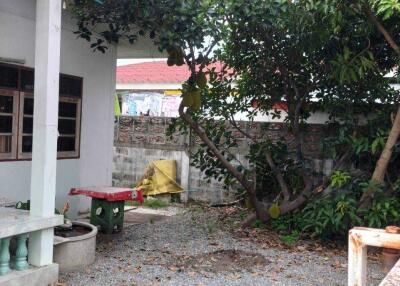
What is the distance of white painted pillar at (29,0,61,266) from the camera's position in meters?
4.71

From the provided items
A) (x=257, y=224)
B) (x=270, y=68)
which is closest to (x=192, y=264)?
(x=257, y=224)

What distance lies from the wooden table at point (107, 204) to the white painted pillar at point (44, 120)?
1.95m

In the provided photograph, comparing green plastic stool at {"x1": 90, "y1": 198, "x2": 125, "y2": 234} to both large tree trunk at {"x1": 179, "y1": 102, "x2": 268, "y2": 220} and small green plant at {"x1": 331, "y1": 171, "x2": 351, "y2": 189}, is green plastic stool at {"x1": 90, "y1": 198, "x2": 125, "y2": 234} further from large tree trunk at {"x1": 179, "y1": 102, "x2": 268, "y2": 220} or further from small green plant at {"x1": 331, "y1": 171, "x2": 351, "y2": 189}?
small green plant at {"x1": 331, "y1": 171, "x2": 351, "y2": 189}

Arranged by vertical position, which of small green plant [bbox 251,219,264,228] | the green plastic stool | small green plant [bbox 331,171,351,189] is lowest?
small green plant [bbox 251,219,264,228]

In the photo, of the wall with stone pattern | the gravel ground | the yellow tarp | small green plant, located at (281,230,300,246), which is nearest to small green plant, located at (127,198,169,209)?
the yellow tarp

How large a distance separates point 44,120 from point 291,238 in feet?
13.4

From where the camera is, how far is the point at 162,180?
10.7 meters

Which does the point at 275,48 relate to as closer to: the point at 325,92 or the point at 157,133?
the point at 325,92

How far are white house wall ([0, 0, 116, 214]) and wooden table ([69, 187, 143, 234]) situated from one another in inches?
31.0

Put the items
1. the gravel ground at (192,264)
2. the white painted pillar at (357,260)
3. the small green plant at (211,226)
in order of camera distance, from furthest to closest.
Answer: the small green plant at (211,226) → the gravel ground at (192,264) → the white painted pillar at (357,260)

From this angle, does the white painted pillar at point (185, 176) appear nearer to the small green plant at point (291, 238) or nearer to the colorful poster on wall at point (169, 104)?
the small green plant at point (291, 238)

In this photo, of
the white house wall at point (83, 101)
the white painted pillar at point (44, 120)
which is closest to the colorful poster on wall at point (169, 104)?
the white house wall at point (83, 101)

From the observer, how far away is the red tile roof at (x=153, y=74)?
56.0 feet

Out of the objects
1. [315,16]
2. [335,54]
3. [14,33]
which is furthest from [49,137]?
[335,54]
